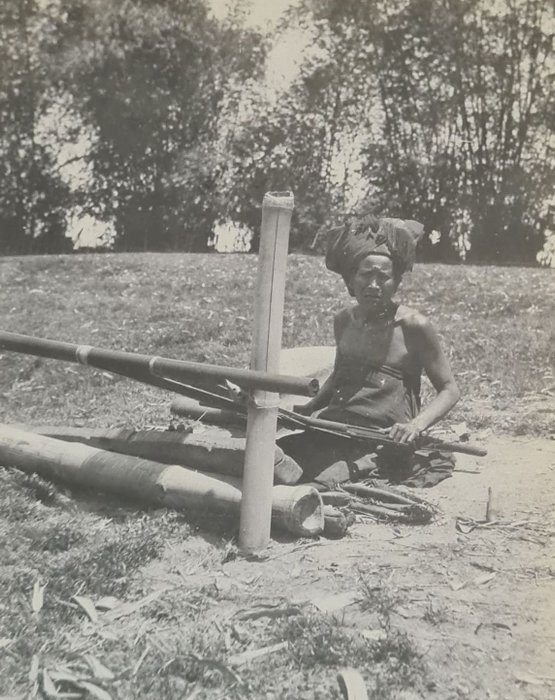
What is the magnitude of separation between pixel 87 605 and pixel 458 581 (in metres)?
1.58

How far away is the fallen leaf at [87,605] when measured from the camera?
2.94 meters

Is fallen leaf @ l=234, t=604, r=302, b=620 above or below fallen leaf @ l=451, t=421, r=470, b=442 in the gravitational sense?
below

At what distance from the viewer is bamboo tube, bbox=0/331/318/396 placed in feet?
11.1

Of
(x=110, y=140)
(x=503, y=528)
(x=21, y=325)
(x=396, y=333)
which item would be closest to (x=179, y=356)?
(x=21, y=325)

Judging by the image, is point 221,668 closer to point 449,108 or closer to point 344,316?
point 344,316

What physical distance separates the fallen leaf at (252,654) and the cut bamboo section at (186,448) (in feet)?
4.83

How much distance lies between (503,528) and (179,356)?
5.65m

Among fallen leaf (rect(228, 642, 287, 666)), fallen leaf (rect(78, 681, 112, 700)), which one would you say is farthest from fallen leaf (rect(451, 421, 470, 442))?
fallen leaf (rect(78, 681, 112, 700))

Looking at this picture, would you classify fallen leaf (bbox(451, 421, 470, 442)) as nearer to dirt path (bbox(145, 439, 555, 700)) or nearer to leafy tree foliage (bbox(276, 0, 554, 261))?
dirt path (bbox(145, 439, 555, 700))

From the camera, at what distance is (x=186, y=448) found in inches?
173

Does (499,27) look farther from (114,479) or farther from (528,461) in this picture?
(114,479)

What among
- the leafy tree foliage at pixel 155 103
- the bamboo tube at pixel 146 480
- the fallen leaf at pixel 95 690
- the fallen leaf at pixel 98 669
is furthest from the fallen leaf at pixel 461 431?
the leafy tree foliage at pixel 155 103

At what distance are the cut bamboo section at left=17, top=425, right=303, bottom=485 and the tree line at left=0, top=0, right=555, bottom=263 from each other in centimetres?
317

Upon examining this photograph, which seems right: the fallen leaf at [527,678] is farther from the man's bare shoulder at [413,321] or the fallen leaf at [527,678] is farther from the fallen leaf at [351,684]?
the man's bare shoulder at [413,321]
